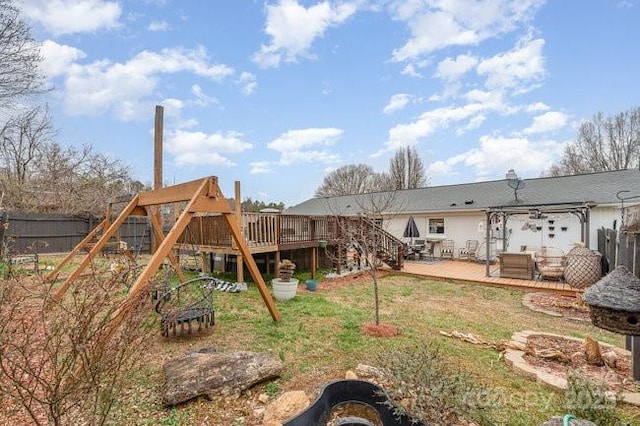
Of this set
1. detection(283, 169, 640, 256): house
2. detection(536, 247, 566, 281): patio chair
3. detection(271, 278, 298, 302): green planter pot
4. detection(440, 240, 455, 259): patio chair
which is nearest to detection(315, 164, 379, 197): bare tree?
detection(283, 169, 640, 256): house

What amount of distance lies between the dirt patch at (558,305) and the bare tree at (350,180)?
82.1 feet

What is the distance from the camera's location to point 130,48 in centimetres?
907

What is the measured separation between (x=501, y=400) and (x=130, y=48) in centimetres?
1163

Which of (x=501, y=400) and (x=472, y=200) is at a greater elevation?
(x=472, y=200)

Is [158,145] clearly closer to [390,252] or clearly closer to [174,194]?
[174,194]

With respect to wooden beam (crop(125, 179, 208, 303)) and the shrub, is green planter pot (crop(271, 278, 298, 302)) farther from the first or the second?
the shrub

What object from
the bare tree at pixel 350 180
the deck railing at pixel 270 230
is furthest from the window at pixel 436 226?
the bare tree at pixel 350 180

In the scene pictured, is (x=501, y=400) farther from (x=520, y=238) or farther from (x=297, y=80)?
(x=520, y=238)

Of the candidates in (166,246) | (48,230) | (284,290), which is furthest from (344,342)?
(48,230)

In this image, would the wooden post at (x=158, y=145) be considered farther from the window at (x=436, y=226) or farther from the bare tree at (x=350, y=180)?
the bare tree at (x=350, y=180)

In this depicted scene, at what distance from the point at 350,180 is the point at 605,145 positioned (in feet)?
70.5

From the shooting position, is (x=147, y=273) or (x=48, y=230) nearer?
(x=147, y=273)

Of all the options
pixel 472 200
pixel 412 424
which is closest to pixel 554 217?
pixel 472 200

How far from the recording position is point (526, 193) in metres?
15.0
